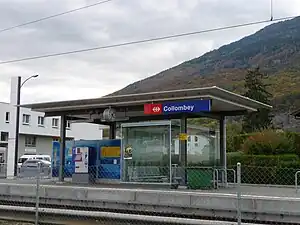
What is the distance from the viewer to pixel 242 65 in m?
127

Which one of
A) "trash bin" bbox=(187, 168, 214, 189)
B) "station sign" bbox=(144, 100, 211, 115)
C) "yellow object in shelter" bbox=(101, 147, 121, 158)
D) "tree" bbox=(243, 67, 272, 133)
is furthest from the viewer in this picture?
"tree" bbox=(243, 67, 272, 133)

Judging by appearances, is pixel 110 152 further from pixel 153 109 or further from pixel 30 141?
pixel 30 141

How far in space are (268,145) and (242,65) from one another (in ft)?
327

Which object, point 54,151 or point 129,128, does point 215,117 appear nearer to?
point 129,128

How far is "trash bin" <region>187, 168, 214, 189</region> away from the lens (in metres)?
20.0

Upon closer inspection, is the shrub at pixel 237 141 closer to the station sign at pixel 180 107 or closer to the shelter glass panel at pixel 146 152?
the shelter glass panel at pixel 146 152

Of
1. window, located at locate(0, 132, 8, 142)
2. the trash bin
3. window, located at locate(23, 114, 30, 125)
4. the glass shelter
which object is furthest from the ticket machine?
window, located at locate(23, 114, 30, 125)

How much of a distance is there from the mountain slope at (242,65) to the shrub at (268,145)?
198 ft

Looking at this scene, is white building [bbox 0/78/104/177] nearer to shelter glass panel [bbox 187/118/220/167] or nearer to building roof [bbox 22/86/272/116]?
building roof [bbox 22/86/272/116]

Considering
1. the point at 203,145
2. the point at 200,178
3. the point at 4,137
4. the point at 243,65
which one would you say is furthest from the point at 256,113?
the point at 243,65

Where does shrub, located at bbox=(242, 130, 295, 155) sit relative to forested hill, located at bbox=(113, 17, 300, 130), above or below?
below

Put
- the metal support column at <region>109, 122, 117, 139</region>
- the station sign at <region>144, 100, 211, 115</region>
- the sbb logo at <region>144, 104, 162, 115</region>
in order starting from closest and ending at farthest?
the station sign at <region>144, 100, 211, 115</region>, the sbb logo at <region>144, 104, 162, 115</region>, the metal support column at <region>109, 122, 117, 139</region>

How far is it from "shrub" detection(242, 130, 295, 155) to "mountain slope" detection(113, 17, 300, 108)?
6022cm

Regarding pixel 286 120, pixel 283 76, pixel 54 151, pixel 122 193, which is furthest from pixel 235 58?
pixel 122 193
